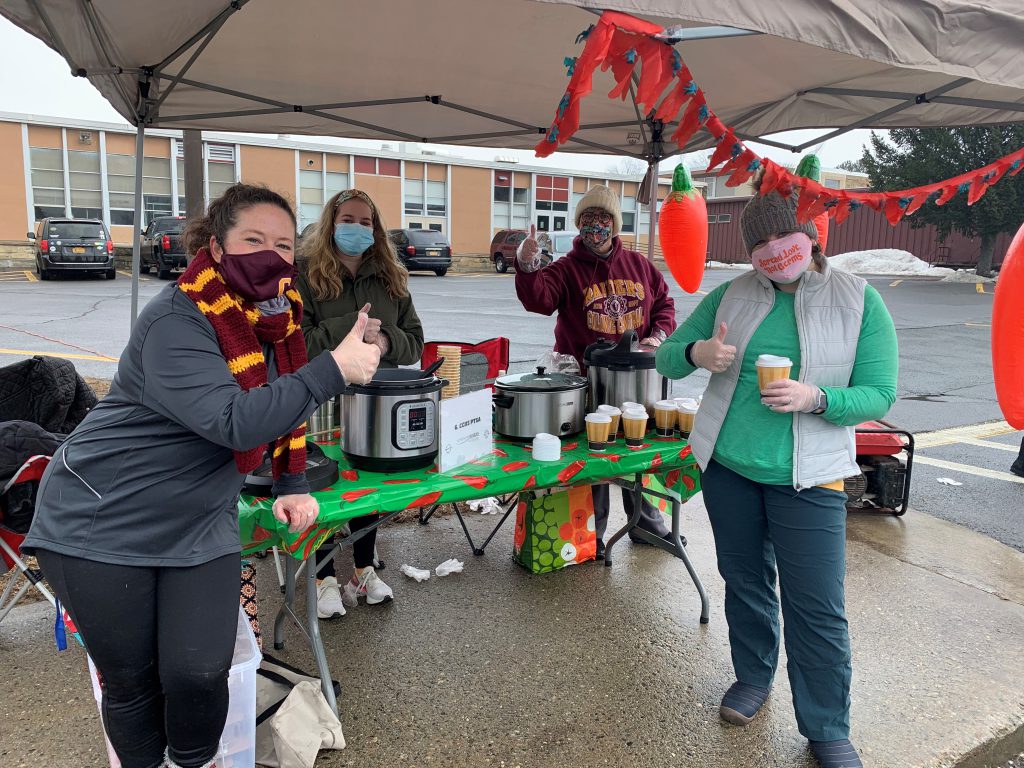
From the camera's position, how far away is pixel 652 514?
397 centimetres

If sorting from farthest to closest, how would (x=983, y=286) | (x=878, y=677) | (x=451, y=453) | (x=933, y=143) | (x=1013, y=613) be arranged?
(x=933, y=143), (x=983, y=286), (x=1013, y=613), (x=878, y=677), (x=451, y=453)

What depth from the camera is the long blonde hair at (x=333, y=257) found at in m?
3.02

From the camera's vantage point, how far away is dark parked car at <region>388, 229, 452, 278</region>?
23.0m

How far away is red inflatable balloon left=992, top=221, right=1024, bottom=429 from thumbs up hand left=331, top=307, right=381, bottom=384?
167 cm

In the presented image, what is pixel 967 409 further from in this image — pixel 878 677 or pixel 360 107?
pixel 360 107

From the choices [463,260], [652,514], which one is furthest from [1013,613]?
[463,260]

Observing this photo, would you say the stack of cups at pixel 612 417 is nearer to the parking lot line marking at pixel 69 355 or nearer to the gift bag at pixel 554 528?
the gift bag at pixel 554 528

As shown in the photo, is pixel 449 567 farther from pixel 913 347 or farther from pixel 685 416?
pixel 913 347

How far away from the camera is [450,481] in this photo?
2.38 metres

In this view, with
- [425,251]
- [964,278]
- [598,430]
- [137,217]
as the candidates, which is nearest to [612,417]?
[598,430]

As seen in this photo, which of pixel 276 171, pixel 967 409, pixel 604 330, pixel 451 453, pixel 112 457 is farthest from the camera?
pixel 276 171

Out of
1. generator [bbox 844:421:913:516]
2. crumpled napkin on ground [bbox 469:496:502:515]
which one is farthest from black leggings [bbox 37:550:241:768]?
generator [bbox 844:421:913:516]

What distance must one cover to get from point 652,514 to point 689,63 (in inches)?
96.3

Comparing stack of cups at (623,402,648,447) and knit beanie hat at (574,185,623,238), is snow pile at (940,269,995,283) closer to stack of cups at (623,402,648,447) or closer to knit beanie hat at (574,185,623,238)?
knit beanie hat at (574,185,623,238)
